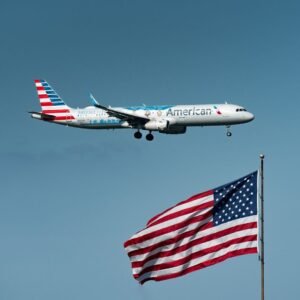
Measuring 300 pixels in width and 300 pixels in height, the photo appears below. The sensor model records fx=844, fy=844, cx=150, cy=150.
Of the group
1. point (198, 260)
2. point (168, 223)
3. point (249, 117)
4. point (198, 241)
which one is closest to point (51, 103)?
point (249, 117)

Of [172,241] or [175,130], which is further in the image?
[175,130]

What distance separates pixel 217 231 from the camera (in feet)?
92.5

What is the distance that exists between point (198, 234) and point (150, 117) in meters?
74.0

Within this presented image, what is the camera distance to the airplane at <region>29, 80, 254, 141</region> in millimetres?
97062

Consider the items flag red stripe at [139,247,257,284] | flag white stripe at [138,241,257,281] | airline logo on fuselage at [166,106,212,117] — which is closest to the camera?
flag red stripe at [139,247,257,284]

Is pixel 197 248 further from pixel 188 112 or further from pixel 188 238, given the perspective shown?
pixel 188 112

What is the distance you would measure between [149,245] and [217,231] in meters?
2.46

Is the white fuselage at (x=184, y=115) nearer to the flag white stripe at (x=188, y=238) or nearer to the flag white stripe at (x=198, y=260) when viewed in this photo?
the flag white stripe at (x=188, y=238)

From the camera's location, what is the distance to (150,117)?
335 ft

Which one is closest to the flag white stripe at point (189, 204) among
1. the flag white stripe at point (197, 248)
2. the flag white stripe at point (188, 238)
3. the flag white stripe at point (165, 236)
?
the flag white stripe at point (165, 236)

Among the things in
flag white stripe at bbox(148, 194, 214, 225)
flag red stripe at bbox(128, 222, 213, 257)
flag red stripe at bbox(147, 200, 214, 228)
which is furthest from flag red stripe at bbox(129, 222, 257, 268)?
flag white stripe at bbox(148, 194, 214, 225)

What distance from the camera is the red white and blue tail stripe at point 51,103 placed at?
113688 millimetres

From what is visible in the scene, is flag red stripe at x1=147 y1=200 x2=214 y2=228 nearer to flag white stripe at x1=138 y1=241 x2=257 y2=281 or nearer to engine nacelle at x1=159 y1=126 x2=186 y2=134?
flag white stripe at x1=138 y1=241 x2=257 y2=281

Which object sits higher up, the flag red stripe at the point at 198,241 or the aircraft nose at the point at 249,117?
the aircraft nose at the point at 249,117
